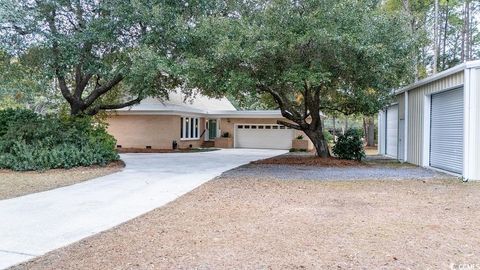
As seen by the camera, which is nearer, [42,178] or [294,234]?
[294,234]

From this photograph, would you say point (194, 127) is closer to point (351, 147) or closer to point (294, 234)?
point (351, 147)

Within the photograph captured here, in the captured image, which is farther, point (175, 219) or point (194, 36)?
point (194, 36)

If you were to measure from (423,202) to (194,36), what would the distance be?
8.33m

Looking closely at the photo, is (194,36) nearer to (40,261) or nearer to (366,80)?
(366,80)

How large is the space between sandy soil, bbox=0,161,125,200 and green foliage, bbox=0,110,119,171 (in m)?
0.40

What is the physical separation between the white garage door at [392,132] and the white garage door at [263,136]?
7.69 m

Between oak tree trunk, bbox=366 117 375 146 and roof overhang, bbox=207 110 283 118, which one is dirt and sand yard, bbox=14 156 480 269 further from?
oak tree trunk, bbox=366 117 375 146

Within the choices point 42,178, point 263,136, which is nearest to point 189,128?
Answer: point 263,136

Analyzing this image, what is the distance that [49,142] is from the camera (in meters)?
13.5

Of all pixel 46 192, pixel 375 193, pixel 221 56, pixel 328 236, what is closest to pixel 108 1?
pixel 221 56

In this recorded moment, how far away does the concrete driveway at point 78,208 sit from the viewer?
16.9 ft

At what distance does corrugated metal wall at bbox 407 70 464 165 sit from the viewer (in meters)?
13.0

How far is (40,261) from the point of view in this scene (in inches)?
175

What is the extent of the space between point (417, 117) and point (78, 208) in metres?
12.2
